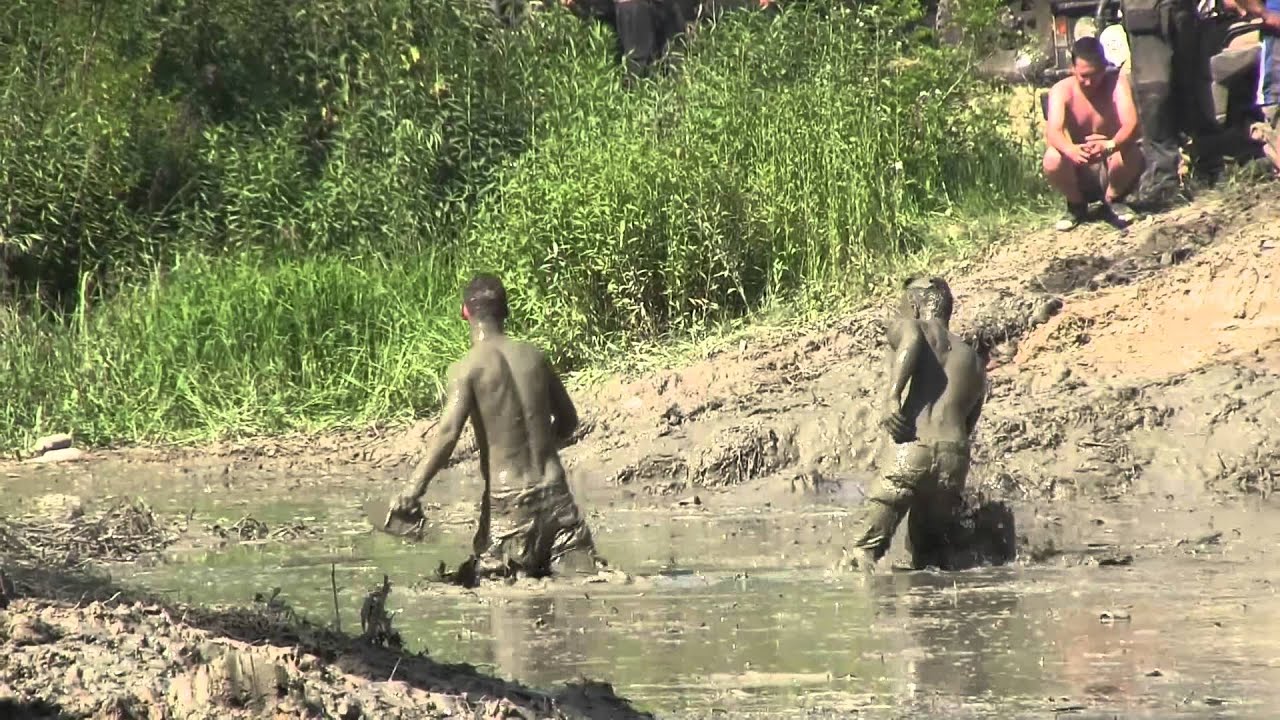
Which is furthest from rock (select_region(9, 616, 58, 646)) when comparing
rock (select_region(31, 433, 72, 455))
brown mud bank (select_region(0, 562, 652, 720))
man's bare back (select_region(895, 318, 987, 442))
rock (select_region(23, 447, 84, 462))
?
rock (select_region(31, 433, 72, 455))

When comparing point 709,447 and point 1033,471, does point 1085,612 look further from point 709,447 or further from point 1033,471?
point 709,447

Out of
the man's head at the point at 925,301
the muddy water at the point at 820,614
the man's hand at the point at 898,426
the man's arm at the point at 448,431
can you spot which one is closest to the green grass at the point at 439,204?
the muddy water at the point at 820,614

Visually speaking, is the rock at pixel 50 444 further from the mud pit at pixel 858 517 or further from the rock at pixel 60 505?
the rock at pixel 60 505

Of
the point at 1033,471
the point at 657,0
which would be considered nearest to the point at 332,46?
the point at 657,0

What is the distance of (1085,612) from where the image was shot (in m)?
8.42

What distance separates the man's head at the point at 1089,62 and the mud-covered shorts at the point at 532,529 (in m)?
6.11

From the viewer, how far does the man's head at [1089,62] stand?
14352 millimetres

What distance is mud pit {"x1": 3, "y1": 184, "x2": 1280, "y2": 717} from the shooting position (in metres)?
7.45

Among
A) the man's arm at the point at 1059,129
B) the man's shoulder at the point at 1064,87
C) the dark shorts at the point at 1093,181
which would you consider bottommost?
the dark shorts at the point at 1093,181

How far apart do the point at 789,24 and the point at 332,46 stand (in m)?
3.76

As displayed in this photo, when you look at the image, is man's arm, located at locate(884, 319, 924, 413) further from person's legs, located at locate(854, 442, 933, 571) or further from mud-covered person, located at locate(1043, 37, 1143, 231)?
mud-covered person, located at locate(1043, 37, 1143, 231)

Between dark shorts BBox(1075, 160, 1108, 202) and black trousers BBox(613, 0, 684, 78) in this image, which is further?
black trousers BBox(613, 0, 684, 78)

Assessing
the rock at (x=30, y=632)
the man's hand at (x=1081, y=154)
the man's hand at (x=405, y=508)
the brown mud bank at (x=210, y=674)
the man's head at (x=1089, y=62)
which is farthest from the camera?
the man's hand at (x=1081, y=154)

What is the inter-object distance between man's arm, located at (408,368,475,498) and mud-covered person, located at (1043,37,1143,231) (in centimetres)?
620
